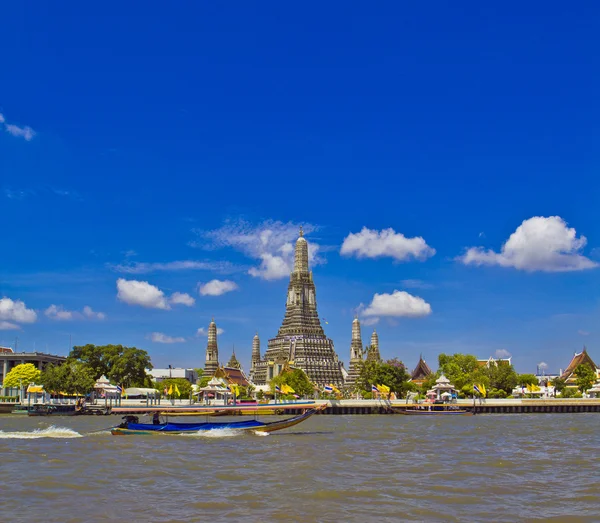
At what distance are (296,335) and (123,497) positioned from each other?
97.5 metres

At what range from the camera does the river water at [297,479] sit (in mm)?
17062

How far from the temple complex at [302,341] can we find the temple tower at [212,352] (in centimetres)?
1147

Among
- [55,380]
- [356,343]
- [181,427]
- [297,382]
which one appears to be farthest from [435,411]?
[356,343]

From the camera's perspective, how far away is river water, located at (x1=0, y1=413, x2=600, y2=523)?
56.0ft

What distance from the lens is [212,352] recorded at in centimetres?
13275

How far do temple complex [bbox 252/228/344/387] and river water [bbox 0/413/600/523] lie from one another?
7346cm

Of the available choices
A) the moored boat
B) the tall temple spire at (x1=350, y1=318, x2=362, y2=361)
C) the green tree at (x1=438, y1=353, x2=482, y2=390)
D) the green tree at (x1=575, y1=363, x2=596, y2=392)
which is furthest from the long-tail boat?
the tall temple spire at (x1=350, y1=318, x2=362, y2=361)

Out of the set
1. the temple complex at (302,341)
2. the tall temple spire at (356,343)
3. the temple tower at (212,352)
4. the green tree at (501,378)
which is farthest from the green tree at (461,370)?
the temple tower at (212,352)

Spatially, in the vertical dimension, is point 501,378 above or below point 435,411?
above

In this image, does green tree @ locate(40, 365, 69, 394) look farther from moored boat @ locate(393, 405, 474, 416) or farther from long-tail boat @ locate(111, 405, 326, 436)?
long-tail boat @ locate(111, 405, 326, 436)

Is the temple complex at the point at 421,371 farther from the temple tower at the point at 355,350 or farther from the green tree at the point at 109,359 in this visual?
the green tree at the point at 109,359

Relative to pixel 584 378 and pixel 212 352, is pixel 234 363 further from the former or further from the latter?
pixel 584 378

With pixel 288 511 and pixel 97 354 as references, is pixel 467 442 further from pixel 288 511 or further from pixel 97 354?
pixel 97 354

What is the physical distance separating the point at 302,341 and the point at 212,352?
2567 cm
